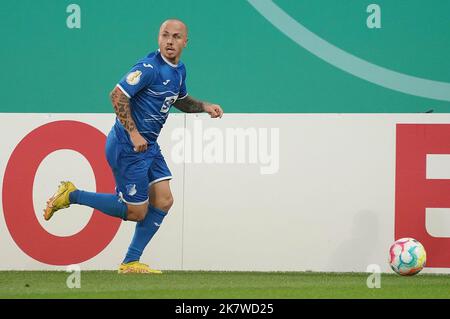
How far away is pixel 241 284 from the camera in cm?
637

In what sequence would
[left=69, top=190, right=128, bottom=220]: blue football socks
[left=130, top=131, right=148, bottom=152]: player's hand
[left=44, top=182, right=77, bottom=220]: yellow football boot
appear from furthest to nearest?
1. [left=44, top=182, right=77, bottom=220]: yellow football boot
2. [left=69, top=190, right=128, bottom=220]: blue football socks
3. [left=130, top=131, right=148, bottom=152]: player's hand

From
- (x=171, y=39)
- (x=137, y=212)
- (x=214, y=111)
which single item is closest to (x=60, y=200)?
(x=137, y=212)


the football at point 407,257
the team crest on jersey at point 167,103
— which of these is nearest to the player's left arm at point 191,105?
the team crest on jersey at point 167,103

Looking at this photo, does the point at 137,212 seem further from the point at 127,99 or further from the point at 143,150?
the point at 127,99

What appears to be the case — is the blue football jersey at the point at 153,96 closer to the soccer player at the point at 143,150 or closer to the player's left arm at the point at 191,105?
the soccer player at the point at 143,150

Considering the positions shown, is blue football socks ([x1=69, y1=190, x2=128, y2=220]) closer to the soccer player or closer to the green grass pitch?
the soccer player

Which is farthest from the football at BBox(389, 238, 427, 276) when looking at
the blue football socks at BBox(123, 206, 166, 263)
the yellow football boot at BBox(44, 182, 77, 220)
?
the yellow football boot at BBox(44, 182, 77, 220)

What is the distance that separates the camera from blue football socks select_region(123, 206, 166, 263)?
691 centimetres

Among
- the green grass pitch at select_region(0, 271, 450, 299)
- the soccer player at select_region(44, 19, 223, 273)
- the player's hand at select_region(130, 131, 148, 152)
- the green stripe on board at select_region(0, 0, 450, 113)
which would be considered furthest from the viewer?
the green stripe on board at select_region(0, 0, 450, 113)

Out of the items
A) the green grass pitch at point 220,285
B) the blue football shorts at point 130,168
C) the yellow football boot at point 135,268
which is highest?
the blue football shorts at point 130,168

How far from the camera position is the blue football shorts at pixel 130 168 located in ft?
22.0

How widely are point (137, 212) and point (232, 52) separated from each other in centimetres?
163

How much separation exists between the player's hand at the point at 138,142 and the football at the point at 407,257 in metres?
1.79

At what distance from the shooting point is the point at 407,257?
6.76 metres
